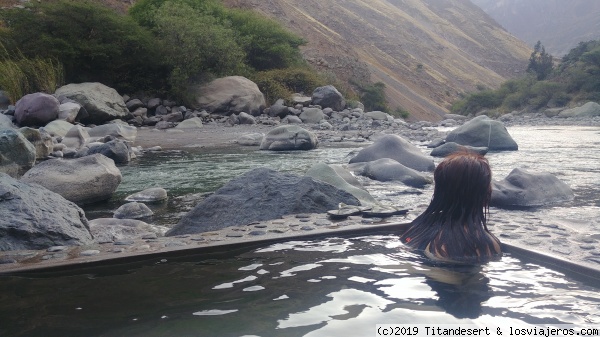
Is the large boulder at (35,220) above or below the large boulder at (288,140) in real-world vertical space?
above

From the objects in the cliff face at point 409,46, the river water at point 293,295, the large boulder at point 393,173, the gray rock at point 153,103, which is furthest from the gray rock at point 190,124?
the cliff face at point 409,46

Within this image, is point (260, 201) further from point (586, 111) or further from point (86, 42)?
point (586, 111)

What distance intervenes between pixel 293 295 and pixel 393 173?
5593mm

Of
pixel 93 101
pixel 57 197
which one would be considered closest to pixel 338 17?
pixel 93 101

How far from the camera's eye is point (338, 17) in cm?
7038

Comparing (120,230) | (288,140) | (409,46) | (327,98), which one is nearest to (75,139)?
(288,140)

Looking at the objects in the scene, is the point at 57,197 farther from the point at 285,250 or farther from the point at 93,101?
the point at 93,101

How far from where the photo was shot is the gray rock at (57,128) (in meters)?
15.1

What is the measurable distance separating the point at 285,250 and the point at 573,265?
1.87 meters

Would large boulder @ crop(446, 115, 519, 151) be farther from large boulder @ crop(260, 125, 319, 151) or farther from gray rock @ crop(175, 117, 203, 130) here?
gray rock @ crop(175, 117, 203, 130)

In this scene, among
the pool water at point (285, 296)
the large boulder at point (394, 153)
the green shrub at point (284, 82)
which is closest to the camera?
the pool water at point (285, 296)

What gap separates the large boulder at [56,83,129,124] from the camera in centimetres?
1939

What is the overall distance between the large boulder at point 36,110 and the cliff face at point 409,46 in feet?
99.3

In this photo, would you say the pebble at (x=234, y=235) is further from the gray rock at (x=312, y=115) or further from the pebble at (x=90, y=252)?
the gray rock at (x=312, y=115)
